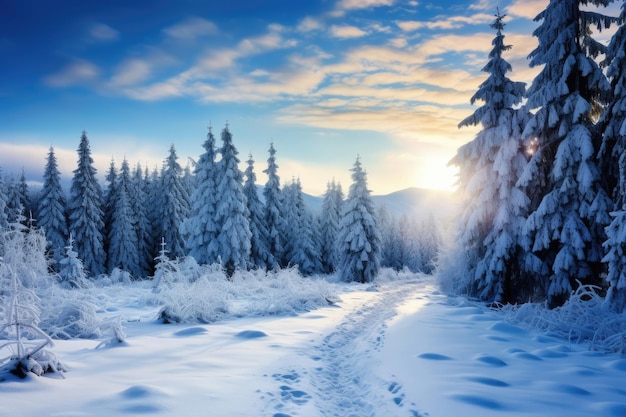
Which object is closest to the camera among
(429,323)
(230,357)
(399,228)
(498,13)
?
(230,357)

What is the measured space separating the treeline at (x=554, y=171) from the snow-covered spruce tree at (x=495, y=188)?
0.05 metres

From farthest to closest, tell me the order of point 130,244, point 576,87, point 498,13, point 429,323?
point 130,244 < point 498,13 < point 576,87 < point 429,323

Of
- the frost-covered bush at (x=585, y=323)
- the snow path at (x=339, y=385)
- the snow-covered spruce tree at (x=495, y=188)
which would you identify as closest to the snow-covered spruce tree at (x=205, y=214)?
the snow-covered spruce tree at (x=495, y=188)

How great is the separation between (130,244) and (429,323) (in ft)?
112

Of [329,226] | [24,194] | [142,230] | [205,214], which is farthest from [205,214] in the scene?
[24,194]

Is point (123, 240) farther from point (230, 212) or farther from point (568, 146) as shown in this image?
point (568, 146)

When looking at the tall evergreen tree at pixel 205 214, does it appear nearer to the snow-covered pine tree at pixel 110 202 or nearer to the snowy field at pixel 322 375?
the snow-covered pine tree at pixel 110 202

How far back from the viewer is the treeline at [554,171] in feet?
37.4

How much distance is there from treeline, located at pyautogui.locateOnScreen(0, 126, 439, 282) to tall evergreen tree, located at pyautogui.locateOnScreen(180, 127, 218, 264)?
81 millimetres

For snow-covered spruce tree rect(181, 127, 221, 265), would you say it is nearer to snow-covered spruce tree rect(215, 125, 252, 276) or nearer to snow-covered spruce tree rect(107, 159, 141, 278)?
snow-covered spruce tree rect(215, 125, 252, 276)

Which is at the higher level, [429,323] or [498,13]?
[498,13]

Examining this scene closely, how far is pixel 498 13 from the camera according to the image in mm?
16516

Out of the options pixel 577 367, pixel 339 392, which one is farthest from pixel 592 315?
pixel 339 392

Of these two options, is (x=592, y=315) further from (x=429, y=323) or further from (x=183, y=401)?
(x=183, y=401)
